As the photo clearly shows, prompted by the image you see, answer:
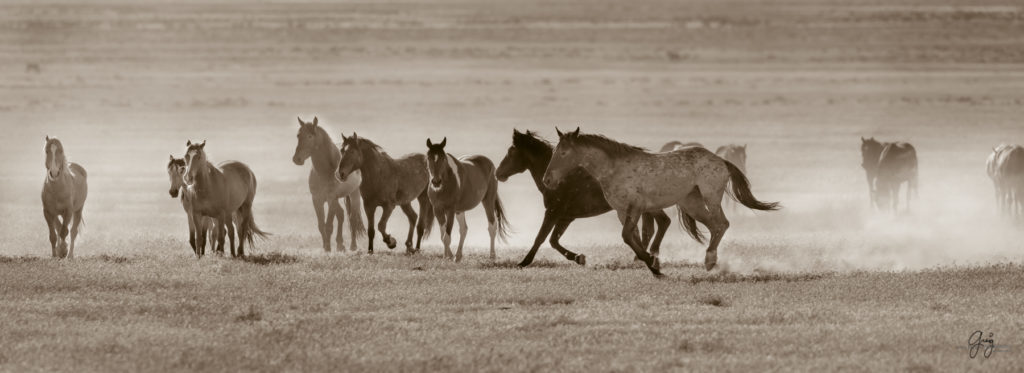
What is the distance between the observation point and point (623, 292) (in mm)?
14320

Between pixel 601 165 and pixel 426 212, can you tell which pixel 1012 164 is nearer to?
pixel 426 212

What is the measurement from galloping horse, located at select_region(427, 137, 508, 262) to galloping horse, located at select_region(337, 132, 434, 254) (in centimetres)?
58

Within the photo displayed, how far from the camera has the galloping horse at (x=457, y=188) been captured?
1736cm

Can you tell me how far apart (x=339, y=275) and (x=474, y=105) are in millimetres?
37440

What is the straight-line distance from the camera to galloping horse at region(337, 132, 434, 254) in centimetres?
1842

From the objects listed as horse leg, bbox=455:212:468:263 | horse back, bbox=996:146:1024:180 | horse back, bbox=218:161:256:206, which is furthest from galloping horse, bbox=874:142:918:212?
horse back, bbox=218:161:256:206

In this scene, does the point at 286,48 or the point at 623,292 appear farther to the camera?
the point at 286,48

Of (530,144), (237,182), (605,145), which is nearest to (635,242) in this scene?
(605,145)

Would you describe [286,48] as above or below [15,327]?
above

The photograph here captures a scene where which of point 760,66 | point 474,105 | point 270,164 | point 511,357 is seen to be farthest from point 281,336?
point 760,66

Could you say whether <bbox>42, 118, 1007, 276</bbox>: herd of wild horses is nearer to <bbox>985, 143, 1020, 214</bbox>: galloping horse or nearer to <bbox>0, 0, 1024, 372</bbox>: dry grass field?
<bbox>0, 0, 1024, 372</bbox>: dry grass field

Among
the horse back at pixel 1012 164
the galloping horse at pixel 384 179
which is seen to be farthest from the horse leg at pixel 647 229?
the horse back at pixel 1012 164

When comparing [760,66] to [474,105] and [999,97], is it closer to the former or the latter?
[999,97]

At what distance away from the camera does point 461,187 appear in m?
18.2
